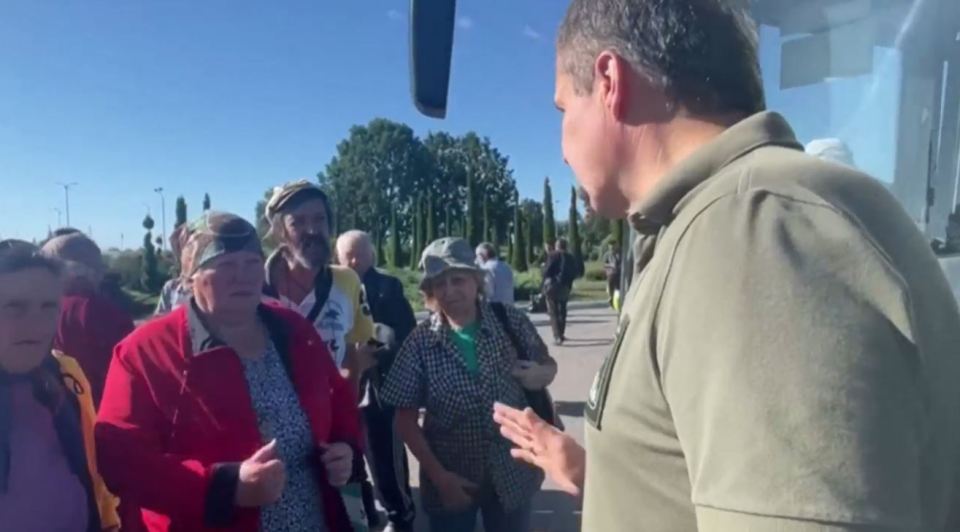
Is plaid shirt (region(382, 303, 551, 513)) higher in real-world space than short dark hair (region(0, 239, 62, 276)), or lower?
lower

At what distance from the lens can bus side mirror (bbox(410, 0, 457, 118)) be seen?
185 centimetres

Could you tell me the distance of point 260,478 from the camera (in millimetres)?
2393

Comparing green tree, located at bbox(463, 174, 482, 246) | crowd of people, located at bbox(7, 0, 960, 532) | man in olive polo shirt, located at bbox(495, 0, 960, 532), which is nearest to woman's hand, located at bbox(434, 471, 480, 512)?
crowd of people, located at bbox(7, 0, 960, 532)

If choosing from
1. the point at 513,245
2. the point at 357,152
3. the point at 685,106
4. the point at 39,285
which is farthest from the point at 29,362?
the point at 357,152

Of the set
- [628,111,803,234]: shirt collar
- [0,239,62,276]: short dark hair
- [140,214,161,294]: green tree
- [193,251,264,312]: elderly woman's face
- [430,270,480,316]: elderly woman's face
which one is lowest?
[140,214,161,294]: green tree

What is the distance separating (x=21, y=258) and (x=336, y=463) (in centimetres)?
128

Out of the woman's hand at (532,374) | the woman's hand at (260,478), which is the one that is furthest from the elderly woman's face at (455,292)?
the woman's hand at (260,478)

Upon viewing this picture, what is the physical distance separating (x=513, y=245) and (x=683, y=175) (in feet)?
131

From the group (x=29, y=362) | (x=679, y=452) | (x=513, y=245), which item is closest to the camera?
(x=679, y=452)

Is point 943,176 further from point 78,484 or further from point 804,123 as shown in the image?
point 78,484

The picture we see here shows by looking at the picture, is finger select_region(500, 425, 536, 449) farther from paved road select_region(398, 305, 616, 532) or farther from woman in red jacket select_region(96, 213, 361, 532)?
woman in red jacket select_region(96, 213, 361, 532)

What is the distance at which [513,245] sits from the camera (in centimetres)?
4078

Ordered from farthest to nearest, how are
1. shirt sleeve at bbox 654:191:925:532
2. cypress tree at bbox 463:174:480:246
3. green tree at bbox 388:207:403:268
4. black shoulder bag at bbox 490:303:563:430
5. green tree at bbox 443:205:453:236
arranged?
green tree at bbox 443:205:453:236 → green tree at bbox 388:207:403:268 → cypress tree at bbox 463:174:480:246 → black shoulder bag at bbox 490:303:563:430 → shirt sleeve at bbox 654:191:925:532

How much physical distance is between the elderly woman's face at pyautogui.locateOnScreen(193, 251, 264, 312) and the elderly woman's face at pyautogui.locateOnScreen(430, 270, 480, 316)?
1004mm
